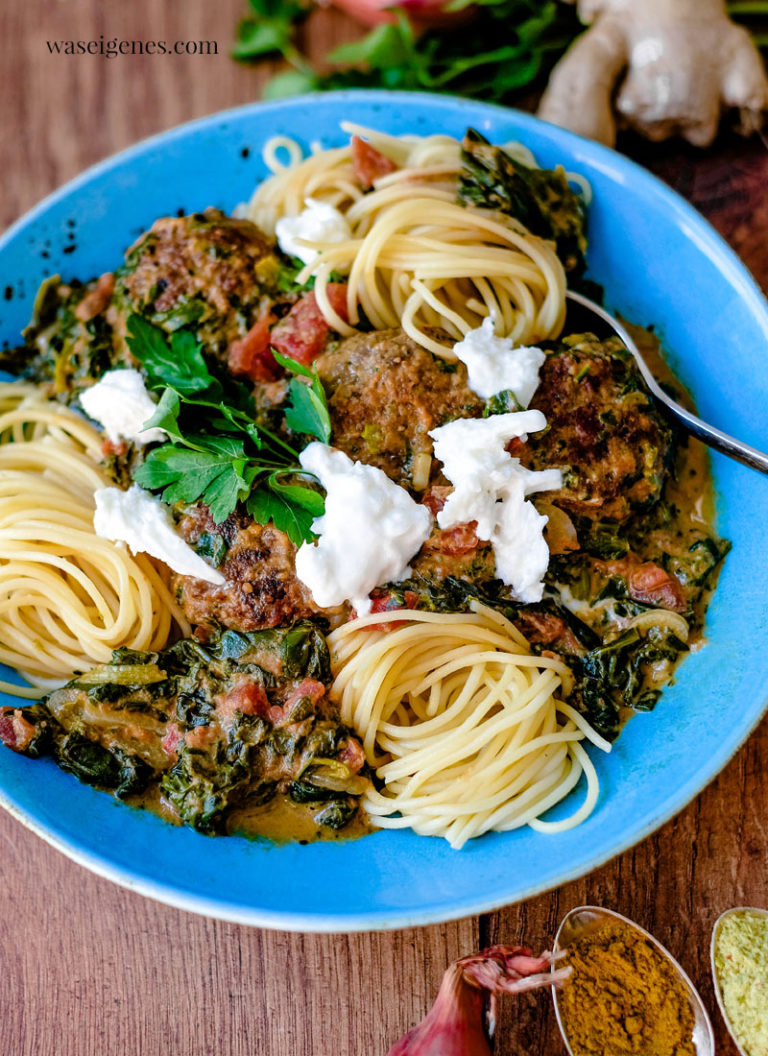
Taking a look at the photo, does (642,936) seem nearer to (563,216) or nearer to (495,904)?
(495,904)

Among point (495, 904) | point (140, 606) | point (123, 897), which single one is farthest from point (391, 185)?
point (123, 897)

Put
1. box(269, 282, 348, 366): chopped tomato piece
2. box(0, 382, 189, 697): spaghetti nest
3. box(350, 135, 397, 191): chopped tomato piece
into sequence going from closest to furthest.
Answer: box(0, 382, 189, 697): spaghetti nest < box(269, 282, 348, 366): chopped tomato piece < box(350, 135, 397, 191): chopped tomato piece

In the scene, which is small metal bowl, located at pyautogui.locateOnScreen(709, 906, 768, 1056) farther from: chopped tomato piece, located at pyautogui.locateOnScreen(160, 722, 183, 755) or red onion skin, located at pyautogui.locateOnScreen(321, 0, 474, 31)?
red onion skin, located at pyautogui.locateOnScreen(321, 0, 474, 31)

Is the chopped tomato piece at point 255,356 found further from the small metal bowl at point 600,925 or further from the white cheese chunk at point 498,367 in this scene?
the small metal bowl at point 600,925

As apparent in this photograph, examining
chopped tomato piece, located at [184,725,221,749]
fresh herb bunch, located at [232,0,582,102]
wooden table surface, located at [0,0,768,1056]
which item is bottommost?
wooden table surface, located at [0,0,768,1056]

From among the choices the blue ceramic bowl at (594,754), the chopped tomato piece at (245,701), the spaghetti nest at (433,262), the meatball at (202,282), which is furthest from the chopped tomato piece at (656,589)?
the meatball at (202,282)

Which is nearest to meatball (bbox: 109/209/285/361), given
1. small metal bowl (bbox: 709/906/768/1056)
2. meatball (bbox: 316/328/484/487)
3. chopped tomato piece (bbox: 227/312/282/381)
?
chopped tomato piece (bbox: 227/312/282/381)
